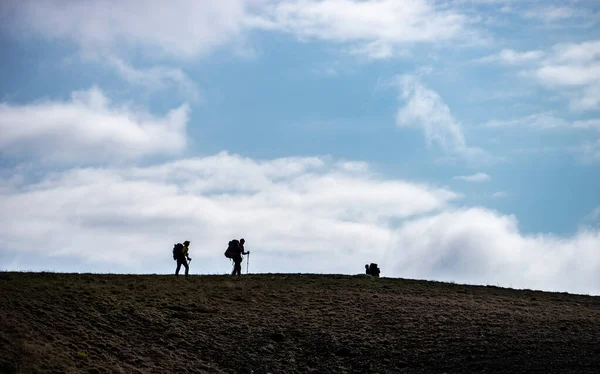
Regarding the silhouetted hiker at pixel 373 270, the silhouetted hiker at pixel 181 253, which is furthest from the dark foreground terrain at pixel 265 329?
the silhouetted hiker at pixel 373 270

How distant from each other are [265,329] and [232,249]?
10.4 meters

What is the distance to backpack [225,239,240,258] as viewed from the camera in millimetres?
49059

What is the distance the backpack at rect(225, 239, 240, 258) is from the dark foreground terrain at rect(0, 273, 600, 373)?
70.7 inches

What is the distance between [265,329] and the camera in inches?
1559

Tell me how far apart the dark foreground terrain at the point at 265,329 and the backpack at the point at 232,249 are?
180 cm

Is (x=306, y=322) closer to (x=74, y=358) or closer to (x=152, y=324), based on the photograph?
(x=152, y=324)

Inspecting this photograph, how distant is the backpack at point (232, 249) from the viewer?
49059 millimetres

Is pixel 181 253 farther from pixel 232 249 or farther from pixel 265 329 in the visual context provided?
pixel 265 329

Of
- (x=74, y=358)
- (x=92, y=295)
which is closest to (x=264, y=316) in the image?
(x=92, y=295)

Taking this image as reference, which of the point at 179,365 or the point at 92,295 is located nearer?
the point at 179,365

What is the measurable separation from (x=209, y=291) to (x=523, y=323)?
16.5 m

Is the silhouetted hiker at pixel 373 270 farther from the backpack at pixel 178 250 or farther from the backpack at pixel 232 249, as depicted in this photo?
the backpack at pixel 178 250

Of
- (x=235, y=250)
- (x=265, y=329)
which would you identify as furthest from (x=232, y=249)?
(x=265, y=329)

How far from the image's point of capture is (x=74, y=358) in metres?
32.4
